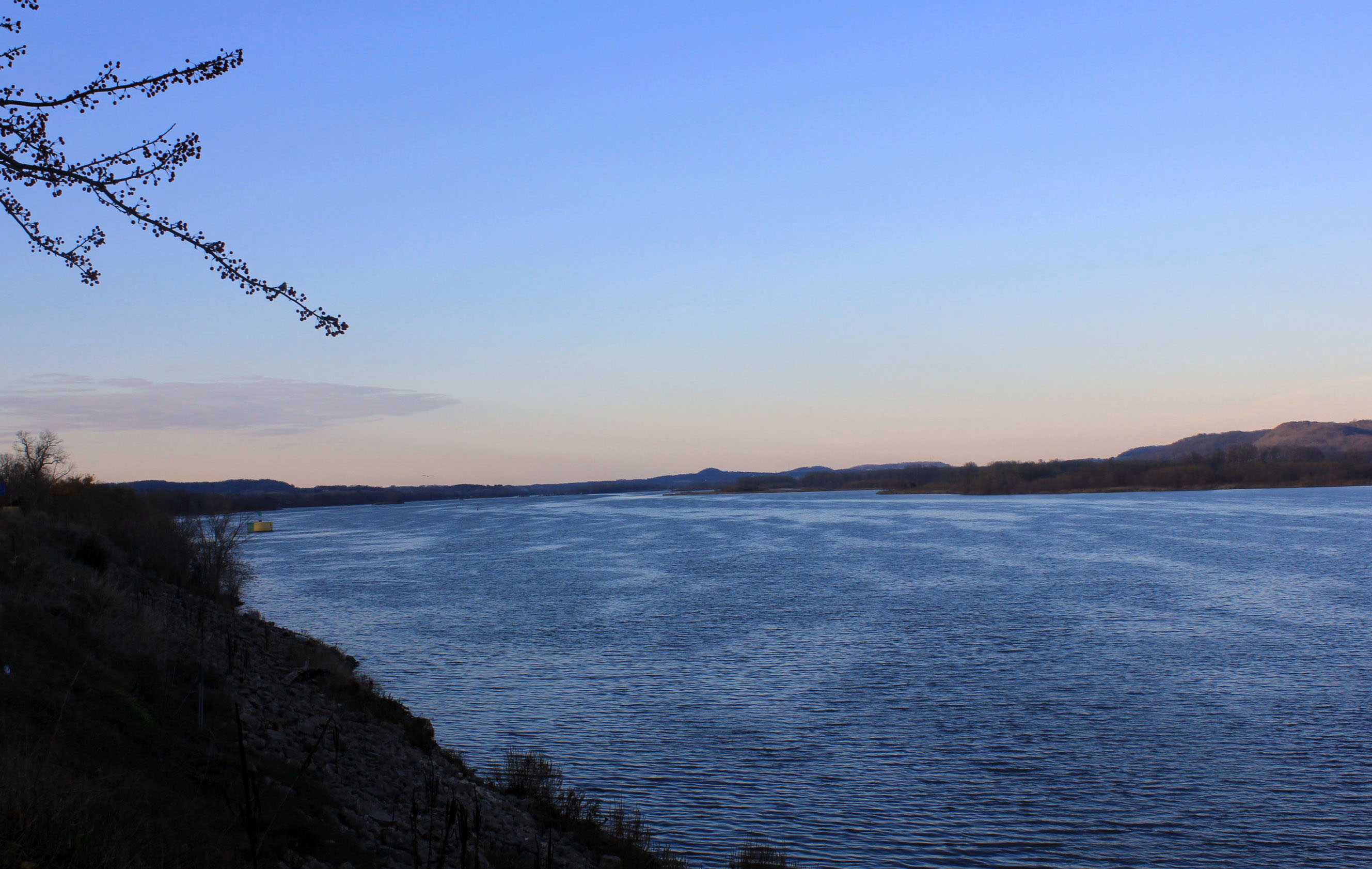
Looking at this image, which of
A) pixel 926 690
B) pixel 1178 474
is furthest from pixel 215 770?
pixel 1178 474

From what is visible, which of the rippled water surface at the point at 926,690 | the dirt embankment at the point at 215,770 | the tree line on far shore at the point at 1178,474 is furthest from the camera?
the tree line on far shore at the point at 1178,474

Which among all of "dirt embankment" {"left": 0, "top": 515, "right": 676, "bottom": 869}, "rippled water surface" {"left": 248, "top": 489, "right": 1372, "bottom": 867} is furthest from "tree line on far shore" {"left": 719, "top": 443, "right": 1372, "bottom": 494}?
"dirt embankment" {"left": 0, "top": 515, "right": 676, "bottom": 869}

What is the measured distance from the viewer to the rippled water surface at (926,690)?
13812 millimetres

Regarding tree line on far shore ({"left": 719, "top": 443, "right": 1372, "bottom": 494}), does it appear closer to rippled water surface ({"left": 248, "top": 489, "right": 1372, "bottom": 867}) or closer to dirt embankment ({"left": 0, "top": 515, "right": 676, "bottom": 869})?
rippled water surface ({"left": 248, "top": 489, "right": 1372, "bottom": 867})

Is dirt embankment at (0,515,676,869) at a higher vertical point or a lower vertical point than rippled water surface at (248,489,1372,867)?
higher

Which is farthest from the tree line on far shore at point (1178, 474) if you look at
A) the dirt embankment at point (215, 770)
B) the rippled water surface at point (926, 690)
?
the dirt embankment at point (215, 770)

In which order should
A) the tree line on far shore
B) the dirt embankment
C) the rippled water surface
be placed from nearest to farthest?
the dirt embankment → the rippled water surface → the tree line on far shore

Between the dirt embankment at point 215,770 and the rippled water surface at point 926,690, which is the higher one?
the dirt embankment at point 215,770

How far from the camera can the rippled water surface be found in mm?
13812

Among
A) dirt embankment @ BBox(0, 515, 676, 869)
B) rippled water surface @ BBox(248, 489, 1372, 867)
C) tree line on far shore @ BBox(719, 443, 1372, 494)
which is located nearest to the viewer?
dirt embankment @ BBox(0, 515, 676, 869)

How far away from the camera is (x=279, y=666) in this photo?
67.3 feet

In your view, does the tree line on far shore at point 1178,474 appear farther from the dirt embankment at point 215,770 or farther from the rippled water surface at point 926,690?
the dirt embankment at point 215,770

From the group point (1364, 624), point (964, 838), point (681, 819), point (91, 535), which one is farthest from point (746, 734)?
point (1364, 624)

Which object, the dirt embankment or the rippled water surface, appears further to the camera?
the rippled water surface
